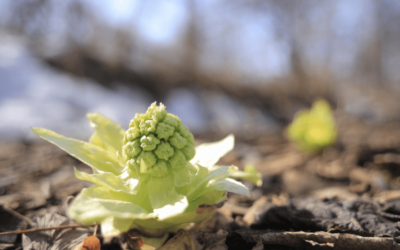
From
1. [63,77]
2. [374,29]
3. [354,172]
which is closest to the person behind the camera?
[354,172]

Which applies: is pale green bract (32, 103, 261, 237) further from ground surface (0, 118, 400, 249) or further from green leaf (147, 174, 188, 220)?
ground surface (0, 118, 400, 249)

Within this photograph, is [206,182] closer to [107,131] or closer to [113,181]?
[113,181]

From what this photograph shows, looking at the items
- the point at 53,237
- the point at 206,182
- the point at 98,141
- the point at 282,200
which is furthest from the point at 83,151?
the point at 282,200

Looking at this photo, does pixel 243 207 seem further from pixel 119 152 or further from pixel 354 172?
pixel 354 172

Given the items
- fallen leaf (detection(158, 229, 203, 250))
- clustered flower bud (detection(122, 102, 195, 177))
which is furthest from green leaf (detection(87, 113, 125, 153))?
fallen leaf (detection(158, 229, 203, 250))

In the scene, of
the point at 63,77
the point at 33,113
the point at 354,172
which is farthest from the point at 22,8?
the point at 354,172

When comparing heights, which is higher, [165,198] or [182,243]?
[165,198]

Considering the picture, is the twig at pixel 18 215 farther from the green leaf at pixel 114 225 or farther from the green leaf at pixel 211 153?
the green leaf at pixel 211 153
